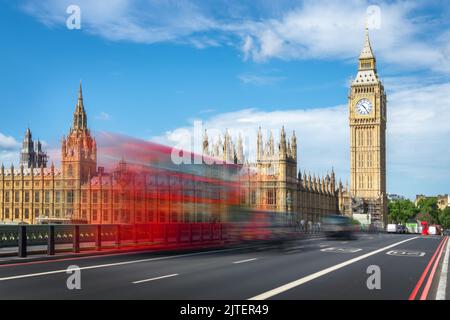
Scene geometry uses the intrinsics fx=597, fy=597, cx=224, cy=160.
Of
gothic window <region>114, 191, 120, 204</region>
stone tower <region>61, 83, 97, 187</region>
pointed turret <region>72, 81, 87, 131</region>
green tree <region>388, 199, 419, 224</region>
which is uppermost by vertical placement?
pointed turret <region>72, 81, 87, 131</region>

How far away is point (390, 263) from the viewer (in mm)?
21953

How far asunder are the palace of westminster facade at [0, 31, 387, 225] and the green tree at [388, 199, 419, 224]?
100ft

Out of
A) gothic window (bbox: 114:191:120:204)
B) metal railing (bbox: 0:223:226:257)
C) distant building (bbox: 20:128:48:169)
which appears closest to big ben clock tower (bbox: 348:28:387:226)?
distant building (bbox: 20:128:48:169)

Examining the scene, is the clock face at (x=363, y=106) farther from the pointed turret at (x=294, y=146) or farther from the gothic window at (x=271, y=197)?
the gothic window at (x=271, y=197)

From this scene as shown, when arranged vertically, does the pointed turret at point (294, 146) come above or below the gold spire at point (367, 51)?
below

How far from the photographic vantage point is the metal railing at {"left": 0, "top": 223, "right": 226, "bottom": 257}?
24.0m

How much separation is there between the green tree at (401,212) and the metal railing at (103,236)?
160 meters

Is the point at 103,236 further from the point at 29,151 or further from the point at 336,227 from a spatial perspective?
the point at 29,151

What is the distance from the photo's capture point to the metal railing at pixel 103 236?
2403cm

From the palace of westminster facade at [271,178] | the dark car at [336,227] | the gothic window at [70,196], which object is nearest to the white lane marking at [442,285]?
the dark car at [336,227]

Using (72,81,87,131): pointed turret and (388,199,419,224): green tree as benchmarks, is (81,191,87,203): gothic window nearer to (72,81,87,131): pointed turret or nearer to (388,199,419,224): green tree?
(72,81,87,131): pointed turret

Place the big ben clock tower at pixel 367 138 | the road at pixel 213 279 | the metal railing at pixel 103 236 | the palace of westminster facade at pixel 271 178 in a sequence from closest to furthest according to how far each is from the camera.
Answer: the road at pixel 213 279, the metal railing at pixel 103 236, the palace of westminster facade at pixel 271 178, the big ben clock tower at pixel 367 138
